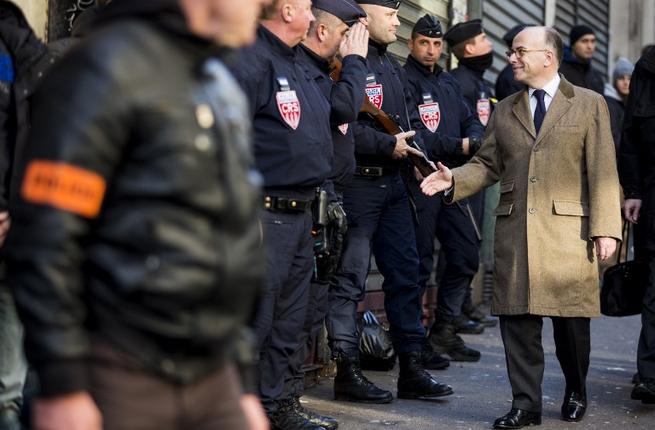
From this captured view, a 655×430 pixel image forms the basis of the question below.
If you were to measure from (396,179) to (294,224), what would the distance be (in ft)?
6.29

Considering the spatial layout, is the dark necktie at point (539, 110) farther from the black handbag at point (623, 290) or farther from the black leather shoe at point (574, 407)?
the black leather shoe at point (574, 407)

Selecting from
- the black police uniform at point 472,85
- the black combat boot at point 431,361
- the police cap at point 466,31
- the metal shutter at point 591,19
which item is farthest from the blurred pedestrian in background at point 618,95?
the black combat boot at point 431,361

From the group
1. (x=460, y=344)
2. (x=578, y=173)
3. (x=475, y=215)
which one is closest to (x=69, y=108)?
(x=578, y=173)

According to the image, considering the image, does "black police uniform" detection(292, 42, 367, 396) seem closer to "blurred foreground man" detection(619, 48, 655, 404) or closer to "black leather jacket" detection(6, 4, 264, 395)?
"blurred foreground man" detection(619, 48, 655, 404)

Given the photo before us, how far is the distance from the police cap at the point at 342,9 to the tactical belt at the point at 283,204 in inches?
46.0

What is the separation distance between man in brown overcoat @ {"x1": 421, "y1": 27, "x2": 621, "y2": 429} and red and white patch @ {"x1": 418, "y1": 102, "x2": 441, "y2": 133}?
170 cm

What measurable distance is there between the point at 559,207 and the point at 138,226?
166 inches

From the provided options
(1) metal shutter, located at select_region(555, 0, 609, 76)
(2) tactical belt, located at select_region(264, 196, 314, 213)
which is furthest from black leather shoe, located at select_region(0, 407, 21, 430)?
(1) metal shutter, located at select_region(555, 0, 609, 76)

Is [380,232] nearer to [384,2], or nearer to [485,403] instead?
[485,403]

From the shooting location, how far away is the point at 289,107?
5.22 meters

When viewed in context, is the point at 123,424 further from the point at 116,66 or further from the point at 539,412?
the point at 539,412

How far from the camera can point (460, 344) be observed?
8570 millimetres

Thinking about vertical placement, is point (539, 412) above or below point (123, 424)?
below

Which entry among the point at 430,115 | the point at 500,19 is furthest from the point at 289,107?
the point at 500,19
